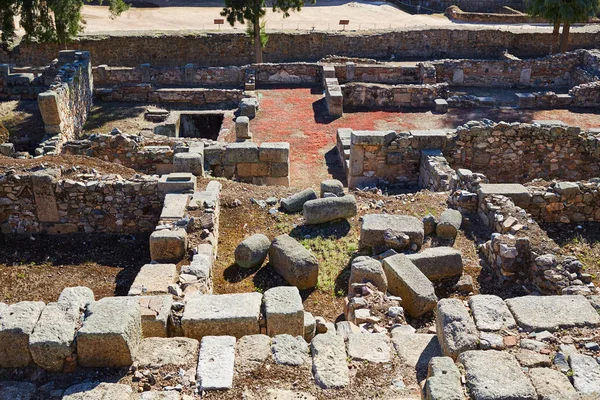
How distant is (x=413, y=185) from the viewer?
15.6 meters

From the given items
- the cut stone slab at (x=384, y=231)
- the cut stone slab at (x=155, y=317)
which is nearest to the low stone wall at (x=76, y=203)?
the cut stone slab at (x=384, y=231)

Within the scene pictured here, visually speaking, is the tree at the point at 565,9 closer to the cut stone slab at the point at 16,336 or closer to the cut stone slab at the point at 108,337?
the cut stone slab at the point at 108,337

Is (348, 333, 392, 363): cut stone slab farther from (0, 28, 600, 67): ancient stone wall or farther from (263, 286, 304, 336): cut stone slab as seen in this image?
(0, 28, 600, 67): ancient stone wall

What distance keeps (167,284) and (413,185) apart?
853 centimetres

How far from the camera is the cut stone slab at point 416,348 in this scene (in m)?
6.81

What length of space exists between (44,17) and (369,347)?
23093 mm

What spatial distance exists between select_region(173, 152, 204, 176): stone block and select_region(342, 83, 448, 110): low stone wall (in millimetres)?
10172

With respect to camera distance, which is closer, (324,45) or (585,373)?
(585,373)

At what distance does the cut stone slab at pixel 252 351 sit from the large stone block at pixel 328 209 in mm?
4962

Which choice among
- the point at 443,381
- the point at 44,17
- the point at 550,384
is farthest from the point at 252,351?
the point at 44,17

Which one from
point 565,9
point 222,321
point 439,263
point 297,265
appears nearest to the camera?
point 222,321

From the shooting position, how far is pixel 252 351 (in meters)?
6.61

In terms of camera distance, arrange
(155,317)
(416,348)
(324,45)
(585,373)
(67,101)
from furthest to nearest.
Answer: (324,45), (67,101), (155,317), (416,348), (585,373)

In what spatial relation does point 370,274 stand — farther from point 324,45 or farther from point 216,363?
point 324,45
